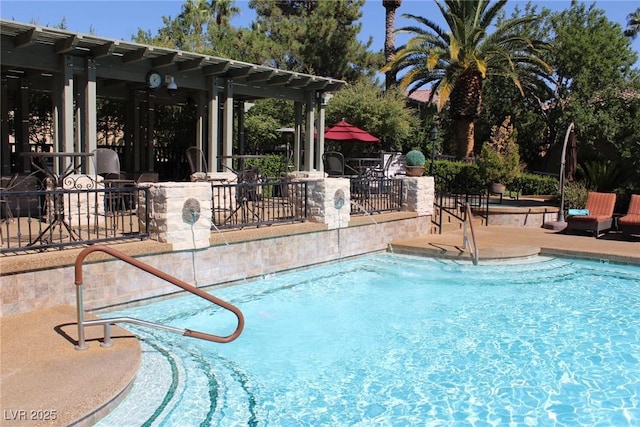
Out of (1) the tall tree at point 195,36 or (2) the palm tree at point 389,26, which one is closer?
(1) the tall tree at point 195,36

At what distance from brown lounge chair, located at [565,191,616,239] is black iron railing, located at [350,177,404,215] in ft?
13.6

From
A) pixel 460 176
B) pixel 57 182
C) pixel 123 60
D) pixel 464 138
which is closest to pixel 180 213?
pixel 57 182

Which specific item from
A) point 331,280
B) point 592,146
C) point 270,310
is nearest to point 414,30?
point 592,146

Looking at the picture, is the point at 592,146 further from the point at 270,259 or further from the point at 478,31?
the point at 270,259

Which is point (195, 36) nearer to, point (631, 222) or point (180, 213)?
point (180, 213)

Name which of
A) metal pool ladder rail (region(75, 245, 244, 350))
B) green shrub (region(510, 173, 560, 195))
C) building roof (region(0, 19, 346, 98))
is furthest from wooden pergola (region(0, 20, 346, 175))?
green shrub (region(510, 173, 560, 195))

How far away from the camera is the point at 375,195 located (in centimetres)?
1214

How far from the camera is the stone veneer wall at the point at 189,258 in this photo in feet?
19.6

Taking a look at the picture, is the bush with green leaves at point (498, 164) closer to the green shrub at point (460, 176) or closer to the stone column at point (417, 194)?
the green shrub at point (460, 176)

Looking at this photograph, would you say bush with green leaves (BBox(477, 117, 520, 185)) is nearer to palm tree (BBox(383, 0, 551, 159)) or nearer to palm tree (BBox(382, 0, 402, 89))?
Result: palm tree (BBox(383, 0, 551, 159))

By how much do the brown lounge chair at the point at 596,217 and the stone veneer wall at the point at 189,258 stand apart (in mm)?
4637

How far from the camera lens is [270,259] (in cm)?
876

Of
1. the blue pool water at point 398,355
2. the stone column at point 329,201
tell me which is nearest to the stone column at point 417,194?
the stone column at point 329,201

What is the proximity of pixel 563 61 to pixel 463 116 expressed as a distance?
5.52 meters
